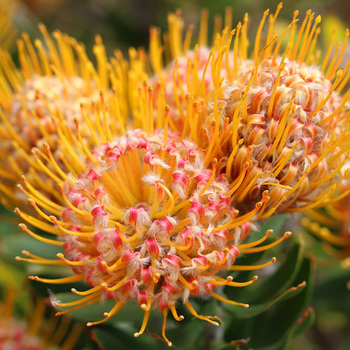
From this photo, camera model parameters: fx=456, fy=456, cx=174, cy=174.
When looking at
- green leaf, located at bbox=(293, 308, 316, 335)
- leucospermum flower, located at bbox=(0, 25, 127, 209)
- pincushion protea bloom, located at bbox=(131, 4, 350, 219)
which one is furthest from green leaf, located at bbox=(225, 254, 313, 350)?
leucospermum flower, located at bbox=(0, 25, 127, 209)

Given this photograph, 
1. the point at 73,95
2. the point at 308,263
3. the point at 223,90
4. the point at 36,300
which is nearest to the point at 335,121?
the point at 223,90

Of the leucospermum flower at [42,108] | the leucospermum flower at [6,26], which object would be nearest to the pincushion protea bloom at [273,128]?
the leucospermum flower at [42,108]

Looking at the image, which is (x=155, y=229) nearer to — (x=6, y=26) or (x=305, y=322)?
(x=305, y=322)

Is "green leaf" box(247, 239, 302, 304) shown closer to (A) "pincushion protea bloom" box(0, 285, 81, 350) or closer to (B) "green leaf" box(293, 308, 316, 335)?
(B) "green leaf" box(293, 308, 316, 335)

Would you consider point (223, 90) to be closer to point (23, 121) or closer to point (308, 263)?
point (308, 263)

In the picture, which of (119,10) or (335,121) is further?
(119,10)

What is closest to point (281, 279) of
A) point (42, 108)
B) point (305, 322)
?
point (305, 322)
